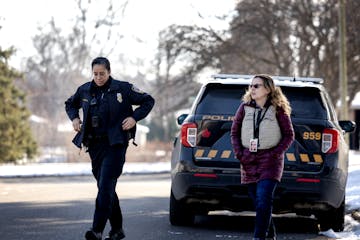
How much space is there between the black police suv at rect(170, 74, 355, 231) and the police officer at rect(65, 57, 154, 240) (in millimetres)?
1825

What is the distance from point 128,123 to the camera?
922 centimetres

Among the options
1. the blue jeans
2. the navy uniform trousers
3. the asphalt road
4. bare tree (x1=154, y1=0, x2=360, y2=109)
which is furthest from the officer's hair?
bare tree (x1=154, y1=0, x2=360, y2=109)

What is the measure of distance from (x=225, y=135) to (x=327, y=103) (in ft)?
4.13

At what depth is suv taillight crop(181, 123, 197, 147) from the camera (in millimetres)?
11117

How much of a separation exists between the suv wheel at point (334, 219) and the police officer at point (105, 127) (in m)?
3.03

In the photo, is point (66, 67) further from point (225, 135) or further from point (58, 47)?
point (225, 135)

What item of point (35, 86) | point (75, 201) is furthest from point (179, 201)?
point (35, 86)

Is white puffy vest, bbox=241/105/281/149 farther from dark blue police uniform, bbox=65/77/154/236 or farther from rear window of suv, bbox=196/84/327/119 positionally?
rear window of suv, bbox=196/84/327/119

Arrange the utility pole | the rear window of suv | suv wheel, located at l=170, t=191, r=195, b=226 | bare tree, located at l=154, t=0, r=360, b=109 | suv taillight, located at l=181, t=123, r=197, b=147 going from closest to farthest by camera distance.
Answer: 1. suv taillight, located at l=181, t=123, r=197, b=147
2. the rear window of suv
3. suv wheel, located at l=170, t=191, r=195, b=226
4. the utility pole
5. bare tree, located at l=154, t=0, r=360, b=109

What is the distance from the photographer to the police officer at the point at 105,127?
9195mm

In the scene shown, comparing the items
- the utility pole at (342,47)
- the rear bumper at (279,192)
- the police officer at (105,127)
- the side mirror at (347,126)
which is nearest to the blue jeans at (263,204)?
the police officer at (105,127)

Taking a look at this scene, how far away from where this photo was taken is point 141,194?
18.7 meters

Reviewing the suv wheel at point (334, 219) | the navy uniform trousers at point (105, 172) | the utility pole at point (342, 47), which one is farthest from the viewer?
the utility pole at point (342, 47)

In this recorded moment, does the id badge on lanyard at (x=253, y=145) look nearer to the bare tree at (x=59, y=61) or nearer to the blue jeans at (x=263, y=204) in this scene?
the blue jeans at (x=263, y=204)
